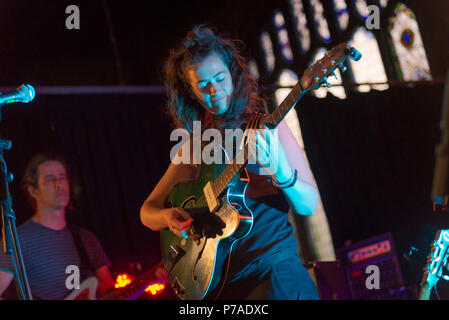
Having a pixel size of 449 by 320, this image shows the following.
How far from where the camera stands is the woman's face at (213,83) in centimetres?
209

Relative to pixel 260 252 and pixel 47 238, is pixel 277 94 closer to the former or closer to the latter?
pixel 47 238

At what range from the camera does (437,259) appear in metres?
2.23

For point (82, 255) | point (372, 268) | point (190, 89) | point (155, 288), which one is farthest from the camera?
point (82, 255)

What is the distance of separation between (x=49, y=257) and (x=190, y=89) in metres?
2.68

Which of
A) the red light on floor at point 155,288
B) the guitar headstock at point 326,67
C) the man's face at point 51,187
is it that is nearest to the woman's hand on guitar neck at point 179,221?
the guitar headstock at point 326,67

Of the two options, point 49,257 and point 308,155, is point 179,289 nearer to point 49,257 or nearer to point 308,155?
point 49,257

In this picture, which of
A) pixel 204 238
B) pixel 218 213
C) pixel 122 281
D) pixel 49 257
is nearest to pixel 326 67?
pixel 218 213

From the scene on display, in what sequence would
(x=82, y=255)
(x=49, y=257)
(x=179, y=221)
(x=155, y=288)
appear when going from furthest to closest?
(x=82, y=255)
(x=49, y=257)
(x=155, y=288)
(x=179, y=221)

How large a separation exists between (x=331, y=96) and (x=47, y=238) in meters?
3.53

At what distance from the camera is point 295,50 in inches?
319

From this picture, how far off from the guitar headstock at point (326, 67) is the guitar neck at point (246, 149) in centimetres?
5

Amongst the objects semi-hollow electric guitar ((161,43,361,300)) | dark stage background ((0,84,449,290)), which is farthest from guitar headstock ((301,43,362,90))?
dark stage background ((0,84,449,290))

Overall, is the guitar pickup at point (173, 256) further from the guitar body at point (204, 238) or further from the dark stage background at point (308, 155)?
the dark stage background at point (308, 155)

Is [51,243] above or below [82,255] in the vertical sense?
above
